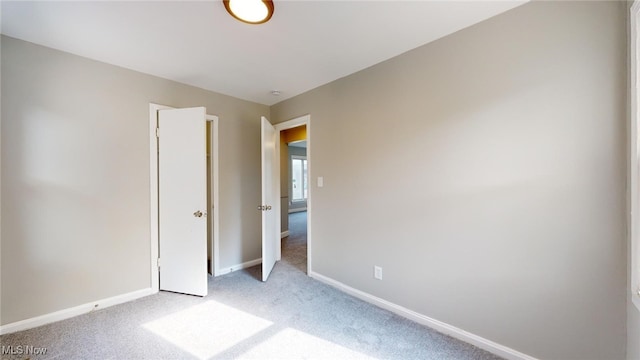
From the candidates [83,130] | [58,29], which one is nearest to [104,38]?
[58,29]

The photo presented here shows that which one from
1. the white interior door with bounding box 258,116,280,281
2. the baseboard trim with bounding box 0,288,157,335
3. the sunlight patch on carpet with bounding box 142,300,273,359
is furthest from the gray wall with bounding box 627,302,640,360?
the baseboard trim with bounding box 0,288,157,335

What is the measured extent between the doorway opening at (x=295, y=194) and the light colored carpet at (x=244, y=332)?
906mm

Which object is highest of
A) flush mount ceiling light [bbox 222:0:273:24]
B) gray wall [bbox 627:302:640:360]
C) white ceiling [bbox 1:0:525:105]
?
white ceiling [bbox 1:0:525:105]

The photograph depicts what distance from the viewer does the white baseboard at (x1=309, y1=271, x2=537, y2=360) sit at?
5.36 ft

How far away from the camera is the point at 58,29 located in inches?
71.6

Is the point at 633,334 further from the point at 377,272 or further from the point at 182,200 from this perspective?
the point at 182,200

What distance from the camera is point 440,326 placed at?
76.6 inches

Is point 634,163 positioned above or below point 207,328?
above

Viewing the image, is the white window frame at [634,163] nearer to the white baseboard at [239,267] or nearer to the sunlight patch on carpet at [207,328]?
the sunlight patch on carpet at [207,328]

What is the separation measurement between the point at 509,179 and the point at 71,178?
361 cm

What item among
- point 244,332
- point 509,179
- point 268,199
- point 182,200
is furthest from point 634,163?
point 182,200

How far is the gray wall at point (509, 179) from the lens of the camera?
4.37 ft

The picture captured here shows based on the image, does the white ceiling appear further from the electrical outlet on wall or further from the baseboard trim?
the baseboard trim

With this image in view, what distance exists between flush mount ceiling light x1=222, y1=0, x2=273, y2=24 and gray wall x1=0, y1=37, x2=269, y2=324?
1677mm
